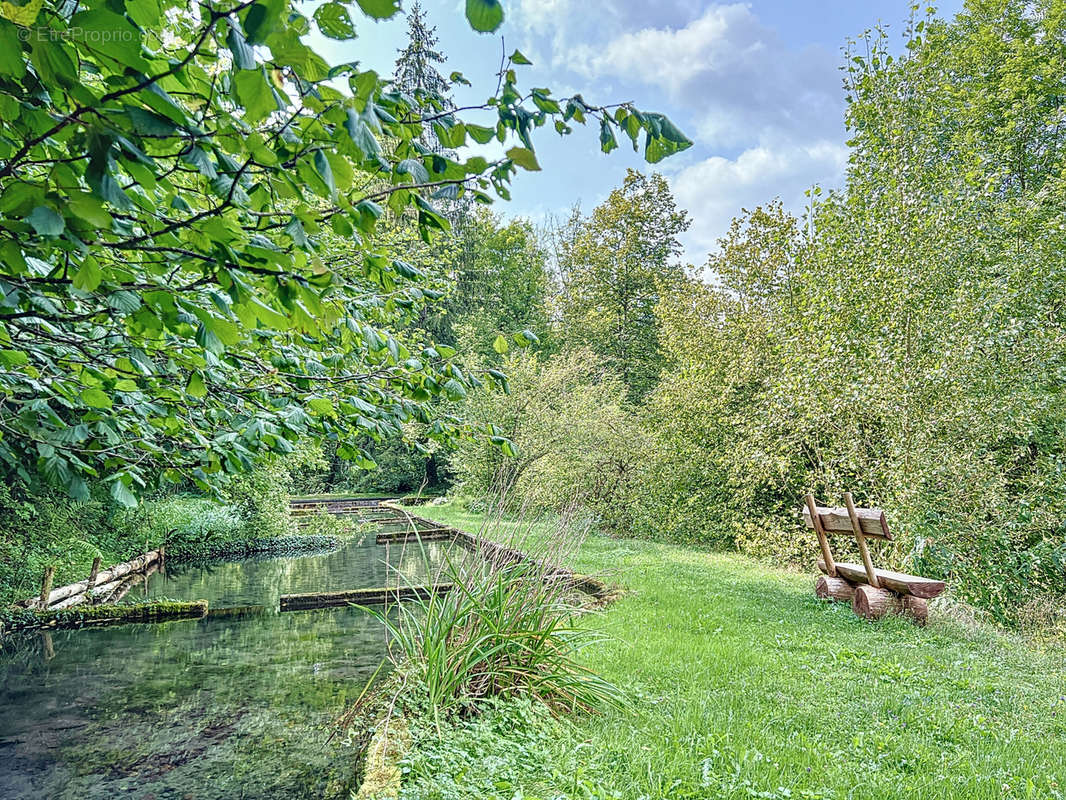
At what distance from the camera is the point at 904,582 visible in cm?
508

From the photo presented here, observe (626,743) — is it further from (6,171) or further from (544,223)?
(544,223)

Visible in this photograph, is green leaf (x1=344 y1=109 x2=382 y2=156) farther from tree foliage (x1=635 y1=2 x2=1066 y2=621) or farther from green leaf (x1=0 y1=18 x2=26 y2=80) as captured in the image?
tree foliage (x1=635 y1=2 x2=1066 y2=621)

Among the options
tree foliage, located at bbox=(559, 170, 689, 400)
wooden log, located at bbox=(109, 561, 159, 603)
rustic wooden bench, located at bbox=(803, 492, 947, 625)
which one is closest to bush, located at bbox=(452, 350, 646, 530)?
tree foliage, located at bbox=(559, 170, 689, 400)

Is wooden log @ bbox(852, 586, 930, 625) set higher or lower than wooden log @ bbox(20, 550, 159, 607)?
higher

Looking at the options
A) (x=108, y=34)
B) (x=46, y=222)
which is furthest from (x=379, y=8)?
(x=46, y=222)

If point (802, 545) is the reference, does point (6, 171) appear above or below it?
above

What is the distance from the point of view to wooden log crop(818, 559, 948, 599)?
16.2 feet

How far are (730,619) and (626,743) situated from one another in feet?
9.83

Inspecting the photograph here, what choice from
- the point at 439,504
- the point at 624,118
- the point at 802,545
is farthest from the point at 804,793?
the point at 439,504

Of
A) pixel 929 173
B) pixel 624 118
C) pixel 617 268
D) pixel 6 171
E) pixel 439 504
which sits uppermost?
Result: pixel 617 268

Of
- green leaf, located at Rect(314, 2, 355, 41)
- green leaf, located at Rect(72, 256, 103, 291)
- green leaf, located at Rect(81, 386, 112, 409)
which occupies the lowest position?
green leaf, located at Rect(81, 386, 112, 409)

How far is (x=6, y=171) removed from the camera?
1.15m

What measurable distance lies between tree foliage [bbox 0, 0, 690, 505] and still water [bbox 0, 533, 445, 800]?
194cm

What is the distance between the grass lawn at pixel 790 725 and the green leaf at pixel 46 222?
2313mm
